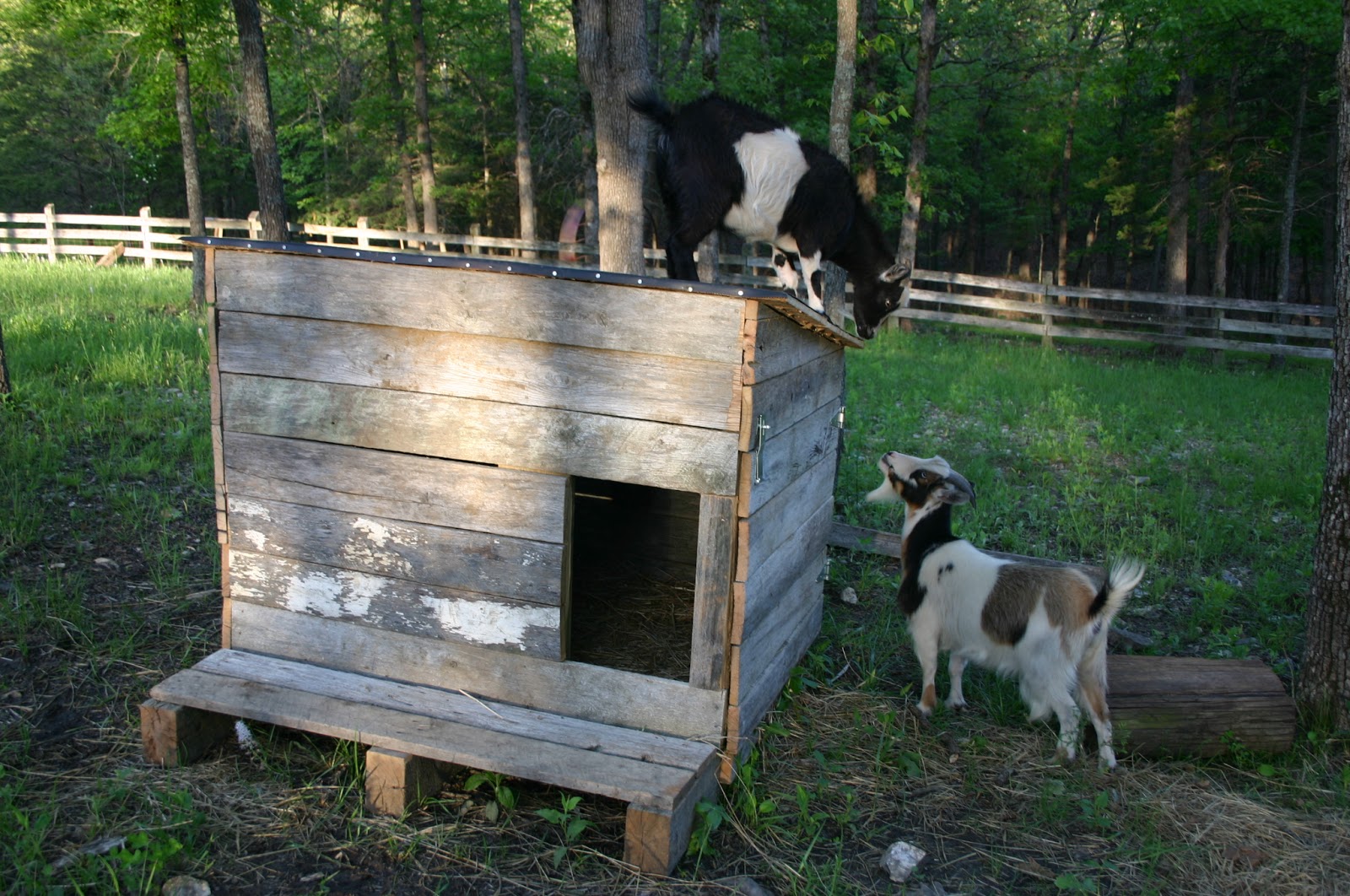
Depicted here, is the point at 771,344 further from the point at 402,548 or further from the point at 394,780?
A: the point at 394,780

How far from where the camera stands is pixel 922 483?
159 inches


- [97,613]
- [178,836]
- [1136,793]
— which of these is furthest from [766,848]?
[97,613]

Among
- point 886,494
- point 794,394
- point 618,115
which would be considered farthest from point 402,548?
point 618,115

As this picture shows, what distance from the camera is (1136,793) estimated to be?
3436 mm

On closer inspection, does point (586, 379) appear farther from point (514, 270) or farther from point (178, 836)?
point (178, 836)

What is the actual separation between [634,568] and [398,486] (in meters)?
2.18

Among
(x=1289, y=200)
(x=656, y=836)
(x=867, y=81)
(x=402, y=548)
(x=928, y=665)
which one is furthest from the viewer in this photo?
(x=1289, y=200)

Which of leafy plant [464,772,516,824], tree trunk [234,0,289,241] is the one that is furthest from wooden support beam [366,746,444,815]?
tree trunk [234,0,289,241]

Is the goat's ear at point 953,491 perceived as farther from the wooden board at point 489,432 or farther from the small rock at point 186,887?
the small rock at point 186,887

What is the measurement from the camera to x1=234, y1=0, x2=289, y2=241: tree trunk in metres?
9.27

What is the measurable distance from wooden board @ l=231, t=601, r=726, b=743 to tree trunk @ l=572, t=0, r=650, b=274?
3.27 meters

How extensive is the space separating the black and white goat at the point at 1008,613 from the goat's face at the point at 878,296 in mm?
1627

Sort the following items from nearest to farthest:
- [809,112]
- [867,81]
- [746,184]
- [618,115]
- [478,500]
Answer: [478,500], [746,184], [618,115], [867,81], [809,112]

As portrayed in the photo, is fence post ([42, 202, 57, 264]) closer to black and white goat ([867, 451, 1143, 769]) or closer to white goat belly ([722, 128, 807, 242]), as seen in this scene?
white goat belly ([722, 128, 807, 242])
